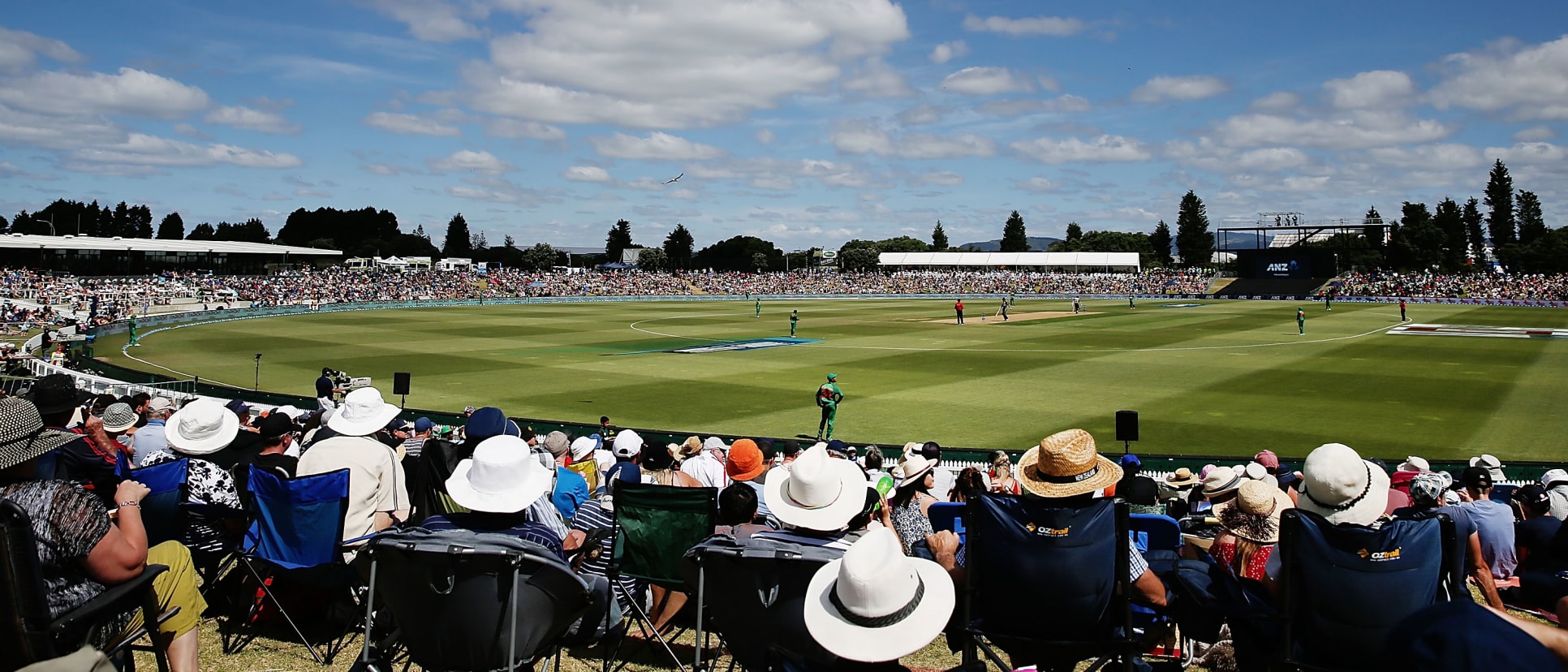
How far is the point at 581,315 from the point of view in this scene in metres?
71.4

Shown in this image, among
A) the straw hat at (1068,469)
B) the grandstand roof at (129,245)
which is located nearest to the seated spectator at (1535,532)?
the straw hat at (1068,469)

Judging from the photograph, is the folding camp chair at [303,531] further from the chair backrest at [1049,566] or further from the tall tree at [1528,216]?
the tall tree at [1528,216]

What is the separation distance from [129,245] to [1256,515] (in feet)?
419

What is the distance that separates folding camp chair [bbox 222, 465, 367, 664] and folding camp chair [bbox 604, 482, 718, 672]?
2065mm

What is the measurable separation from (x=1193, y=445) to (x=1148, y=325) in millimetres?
38580

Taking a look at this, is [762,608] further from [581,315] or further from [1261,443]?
[581,315]

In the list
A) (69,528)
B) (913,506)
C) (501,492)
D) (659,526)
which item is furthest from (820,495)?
(69,528)

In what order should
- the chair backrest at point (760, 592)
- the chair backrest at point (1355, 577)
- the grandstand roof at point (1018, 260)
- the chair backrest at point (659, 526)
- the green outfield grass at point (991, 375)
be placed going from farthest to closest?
the grandstand roof at point (1018, 260), the green outfield grass at point (991, 375), the chair backrest at point (659, 526), the chair backrest at point (1355, 577), the chair backrest at point (760, 592)

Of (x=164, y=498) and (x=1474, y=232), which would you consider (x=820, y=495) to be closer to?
(x=164, y=498)

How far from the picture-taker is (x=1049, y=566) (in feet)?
17.7

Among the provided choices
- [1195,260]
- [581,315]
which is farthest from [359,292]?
[1195,260]

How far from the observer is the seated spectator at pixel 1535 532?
7430 mm

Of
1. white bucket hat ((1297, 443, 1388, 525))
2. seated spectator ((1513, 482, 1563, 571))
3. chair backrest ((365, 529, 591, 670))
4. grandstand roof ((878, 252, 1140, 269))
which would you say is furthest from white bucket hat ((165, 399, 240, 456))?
grandstand roof ((878, 252, 1140, 269))

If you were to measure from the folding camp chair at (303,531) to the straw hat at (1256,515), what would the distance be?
6.27 m
